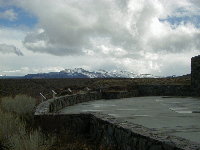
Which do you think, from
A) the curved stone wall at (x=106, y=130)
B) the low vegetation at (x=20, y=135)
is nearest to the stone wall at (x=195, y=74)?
the curved stone wall at (x=106, y=130)

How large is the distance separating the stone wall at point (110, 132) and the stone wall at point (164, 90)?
17.5 meters

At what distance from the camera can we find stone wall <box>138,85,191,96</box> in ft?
93.9

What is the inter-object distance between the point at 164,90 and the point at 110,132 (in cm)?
2134

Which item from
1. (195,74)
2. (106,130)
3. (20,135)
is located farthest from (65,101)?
(195,74)

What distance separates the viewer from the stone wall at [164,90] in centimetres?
2862

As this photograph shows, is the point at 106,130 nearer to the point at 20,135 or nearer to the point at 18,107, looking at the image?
the point at 20,135

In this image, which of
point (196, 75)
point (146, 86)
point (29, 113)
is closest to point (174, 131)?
point (29, 113)

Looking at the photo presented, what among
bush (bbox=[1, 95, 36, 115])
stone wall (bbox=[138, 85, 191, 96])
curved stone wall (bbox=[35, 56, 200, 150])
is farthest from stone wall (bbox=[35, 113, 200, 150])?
stone wall (bbox=[138, 85, 191, 96])

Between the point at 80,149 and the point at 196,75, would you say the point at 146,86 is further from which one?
the point at 80,149

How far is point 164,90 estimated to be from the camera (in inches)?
1193

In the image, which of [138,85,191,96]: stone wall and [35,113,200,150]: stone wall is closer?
[35,113,200,150]: stone wall

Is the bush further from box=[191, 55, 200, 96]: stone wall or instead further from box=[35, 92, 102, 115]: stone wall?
box=[191, 55, 200, 96]: stone wall

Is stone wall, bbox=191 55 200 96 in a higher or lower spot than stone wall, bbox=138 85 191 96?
higher

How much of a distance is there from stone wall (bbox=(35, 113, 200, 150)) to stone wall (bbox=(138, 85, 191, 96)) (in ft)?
57.5
